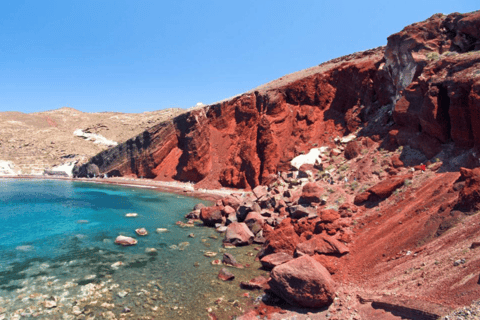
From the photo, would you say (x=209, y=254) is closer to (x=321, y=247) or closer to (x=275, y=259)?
(x=275, y=259)

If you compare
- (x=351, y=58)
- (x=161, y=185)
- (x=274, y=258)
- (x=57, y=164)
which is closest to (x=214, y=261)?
(x=274, y=258)

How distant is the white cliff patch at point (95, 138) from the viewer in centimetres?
10706

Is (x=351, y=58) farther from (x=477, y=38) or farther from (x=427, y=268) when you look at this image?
(x=427, y=268)

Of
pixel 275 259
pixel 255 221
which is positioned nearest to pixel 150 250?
pixel 255 221

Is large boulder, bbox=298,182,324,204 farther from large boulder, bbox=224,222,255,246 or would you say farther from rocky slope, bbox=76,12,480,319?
large boulder, bbox=224,222,255,246

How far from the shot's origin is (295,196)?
25.5 m

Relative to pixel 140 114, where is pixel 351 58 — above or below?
below

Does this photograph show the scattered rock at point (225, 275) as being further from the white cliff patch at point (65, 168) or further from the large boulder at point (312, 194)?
the white cliff patch at point (65, 168)

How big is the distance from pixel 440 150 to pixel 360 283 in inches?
492

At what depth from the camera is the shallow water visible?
11.5 m

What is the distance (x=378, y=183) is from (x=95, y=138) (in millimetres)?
113787

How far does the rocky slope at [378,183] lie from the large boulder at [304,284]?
0.05 m

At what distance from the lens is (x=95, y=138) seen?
4267 inches

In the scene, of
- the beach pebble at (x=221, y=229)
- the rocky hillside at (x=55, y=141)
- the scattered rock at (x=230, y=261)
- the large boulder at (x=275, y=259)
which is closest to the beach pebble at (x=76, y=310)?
the scattered rock at (x=230, y=261)
